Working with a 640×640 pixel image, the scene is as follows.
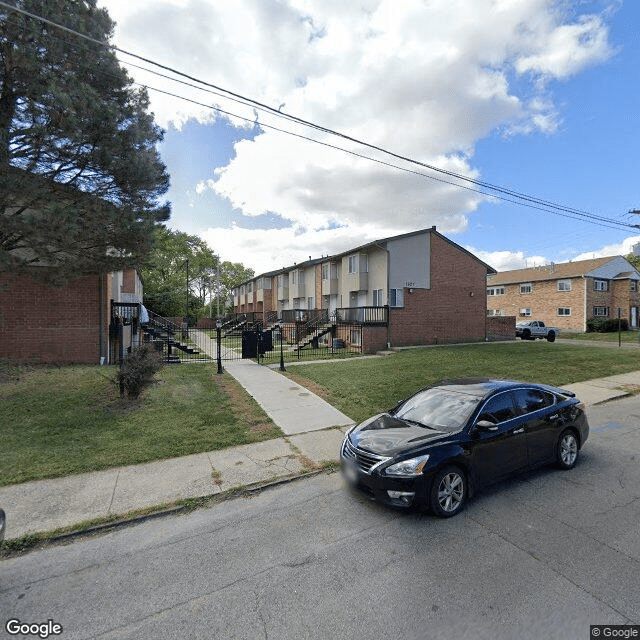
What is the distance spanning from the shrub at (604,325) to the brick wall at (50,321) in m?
40.8

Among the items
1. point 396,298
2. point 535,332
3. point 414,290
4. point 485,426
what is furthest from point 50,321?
point 535,332

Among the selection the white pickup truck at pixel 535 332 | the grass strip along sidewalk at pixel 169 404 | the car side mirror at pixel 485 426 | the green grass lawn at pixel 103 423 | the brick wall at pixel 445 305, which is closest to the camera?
the car side mirror at pixel 485 426

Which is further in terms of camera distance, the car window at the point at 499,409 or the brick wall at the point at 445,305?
the brick wall at the point at 445,305

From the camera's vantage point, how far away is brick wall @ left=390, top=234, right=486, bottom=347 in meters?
22.3

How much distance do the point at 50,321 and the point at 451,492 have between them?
14.7m

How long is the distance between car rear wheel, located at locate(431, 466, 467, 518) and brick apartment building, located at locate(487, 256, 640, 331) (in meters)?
40.9

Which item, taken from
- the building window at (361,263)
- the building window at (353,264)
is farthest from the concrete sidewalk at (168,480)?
the building window at (353,264)

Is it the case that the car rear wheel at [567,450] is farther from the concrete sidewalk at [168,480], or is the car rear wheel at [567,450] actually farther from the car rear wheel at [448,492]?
the concrete sidewalk at [168,480]

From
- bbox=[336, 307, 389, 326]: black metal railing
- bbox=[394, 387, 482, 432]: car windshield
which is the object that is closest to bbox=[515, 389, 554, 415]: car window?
bbox=[394, 387, 482, 432]: car windshield

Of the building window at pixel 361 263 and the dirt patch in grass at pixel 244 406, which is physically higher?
the building window at pixel 361 263

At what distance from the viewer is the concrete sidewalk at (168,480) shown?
14.1 feet

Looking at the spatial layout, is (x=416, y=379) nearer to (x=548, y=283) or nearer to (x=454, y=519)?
(x=454, y=519)

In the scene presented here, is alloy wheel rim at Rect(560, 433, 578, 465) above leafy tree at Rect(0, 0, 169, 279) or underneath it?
underneath

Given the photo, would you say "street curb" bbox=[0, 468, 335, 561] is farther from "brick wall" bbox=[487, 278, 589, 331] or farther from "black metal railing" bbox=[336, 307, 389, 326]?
"brick wall" bbox=[487, 278, 589, 331]
